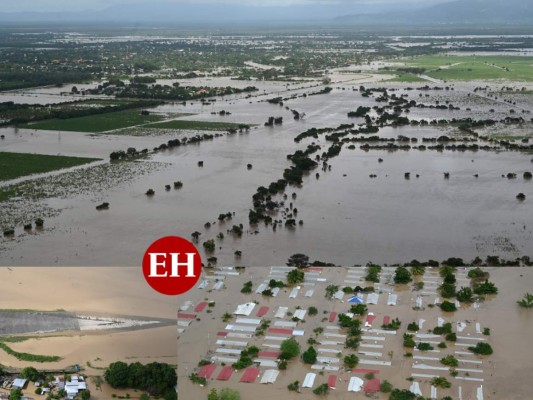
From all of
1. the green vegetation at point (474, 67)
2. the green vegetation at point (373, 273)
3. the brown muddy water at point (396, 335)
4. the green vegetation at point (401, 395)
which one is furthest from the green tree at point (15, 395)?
the green vegetation at point (474, 67)

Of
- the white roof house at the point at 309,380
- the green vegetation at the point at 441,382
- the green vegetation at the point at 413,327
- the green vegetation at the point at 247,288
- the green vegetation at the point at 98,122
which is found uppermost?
the green vegetation at the point at 98,122

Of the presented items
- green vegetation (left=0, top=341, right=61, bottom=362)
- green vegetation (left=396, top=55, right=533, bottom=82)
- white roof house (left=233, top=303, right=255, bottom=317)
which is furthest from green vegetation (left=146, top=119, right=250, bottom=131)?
green vegetation (left=396, top=55, right=533, bottom=82)

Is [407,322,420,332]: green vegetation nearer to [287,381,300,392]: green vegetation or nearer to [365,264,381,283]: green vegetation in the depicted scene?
[365,264,381,283]: green vegetation

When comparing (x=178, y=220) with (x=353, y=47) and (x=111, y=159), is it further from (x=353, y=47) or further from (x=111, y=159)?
(x=353, y=47)

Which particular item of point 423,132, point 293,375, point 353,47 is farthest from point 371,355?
A: point 353,47

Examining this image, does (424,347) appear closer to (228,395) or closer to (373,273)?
(373,273)

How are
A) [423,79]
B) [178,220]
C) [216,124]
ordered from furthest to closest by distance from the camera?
[423,79] → [216,124] → [178,220]

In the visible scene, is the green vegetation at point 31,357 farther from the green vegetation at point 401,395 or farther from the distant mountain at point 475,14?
the distant mountain at point 475,14
